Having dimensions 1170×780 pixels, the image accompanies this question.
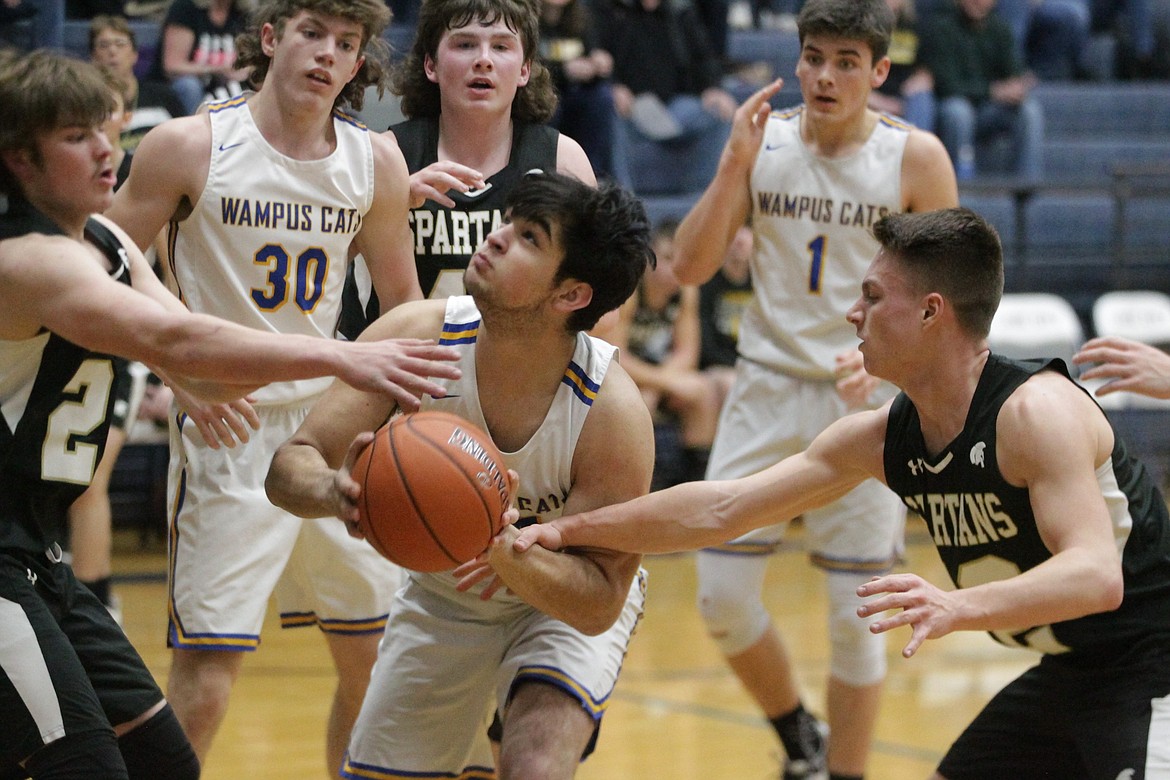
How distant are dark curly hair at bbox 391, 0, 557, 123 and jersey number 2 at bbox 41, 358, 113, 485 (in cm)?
166

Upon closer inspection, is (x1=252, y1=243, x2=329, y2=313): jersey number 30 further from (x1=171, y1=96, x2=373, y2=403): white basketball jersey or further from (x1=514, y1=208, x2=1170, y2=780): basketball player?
(x1=514, y1=208, x2=1170, y2=780): basketball player

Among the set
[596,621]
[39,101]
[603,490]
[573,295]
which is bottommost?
[596,621]

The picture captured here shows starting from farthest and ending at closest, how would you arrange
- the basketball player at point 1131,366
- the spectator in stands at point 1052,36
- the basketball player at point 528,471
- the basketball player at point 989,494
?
the spectator in stands at point 1052,36 < the basketball player at point 1131,366 < the basketball player at point 528,471 < the basketball player at point 989,494

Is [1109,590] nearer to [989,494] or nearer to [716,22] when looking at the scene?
[989,494]

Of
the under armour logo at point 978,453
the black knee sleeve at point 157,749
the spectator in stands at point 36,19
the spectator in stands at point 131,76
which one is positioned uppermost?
the spectator in stands at point 36,19

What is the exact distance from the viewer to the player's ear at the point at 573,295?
3631 millimetres

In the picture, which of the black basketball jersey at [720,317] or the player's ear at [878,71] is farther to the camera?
the black basketball jersey at [720,317]

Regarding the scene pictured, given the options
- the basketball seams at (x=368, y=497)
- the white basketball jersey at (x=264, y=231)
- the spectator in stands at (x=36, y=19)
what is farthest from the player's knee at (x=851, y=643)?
the spectator in stands at (x=36, y=19)

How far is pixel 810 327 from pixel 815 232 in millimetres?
324

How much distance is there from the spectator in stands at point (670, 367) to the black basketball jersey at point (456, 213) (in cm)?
522

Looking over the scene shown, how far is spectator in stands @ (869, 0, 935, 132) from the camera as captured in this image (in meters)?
11.7

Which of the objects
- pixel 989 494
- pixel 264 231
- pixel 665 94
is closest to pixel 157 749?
pixel 264 231

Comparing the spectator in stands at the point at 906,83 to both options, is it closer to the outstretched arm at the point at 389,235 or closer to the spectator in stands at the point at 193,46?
the spectator in stands at the point at 193,46

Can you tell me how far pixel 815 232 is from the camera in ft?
17.4
